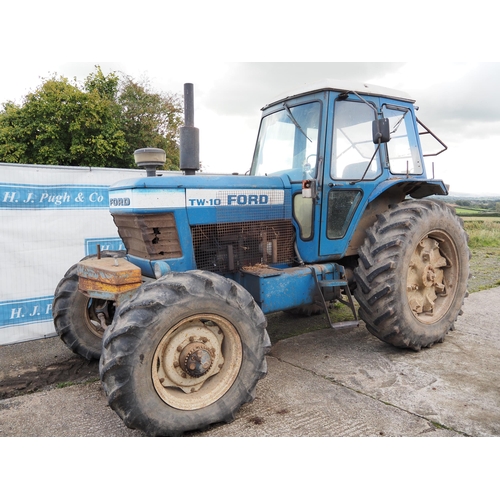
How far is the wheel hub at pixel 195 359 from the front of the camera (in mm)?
2723

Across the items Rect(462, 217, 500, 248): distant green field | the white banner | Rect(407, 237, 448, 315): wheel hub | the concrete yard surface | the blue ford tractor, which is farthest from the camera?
Rect(462, 217, 500, 248): distant green field

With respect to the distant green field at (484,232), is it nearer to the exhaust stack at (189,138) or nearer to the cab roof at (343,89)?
the cab roof at (343,89)

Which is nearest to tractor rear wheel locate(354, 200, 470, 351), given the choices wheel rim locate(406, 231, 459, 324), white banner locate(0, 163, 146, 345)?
wheel rim locate(406, 231, 459, 324)

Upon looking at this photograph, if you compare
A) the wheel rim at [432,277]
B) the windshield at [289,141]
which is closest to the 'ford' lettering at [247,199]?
the windshield at [289,141]

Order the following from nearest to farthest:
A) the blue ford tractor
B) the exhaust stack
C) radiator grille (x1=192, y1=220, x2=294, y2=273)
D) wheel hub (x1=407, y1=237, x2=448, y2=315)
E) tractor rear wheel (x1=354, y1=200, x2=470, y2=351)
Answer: the blue ford tractor < radiator grille (x1=192, y1=220, x2=294, y2=273) < the exhaust stack < tractor rear wheel (x1=354, y1=200, x2=470, y2=351) < wheel hub (x1=407, y1=237, x2=448, y2=315)

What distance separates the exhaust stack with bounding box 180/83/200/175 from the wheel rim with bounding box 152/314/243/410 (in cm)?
151

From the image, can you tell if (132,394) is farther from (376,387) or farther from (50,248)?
(50,248)

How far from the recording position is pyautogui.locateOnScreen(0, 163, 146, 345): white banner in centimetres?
493

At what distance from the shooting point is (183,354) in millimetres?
2746

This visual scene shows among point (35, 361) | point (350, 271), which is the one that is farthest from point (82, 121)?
point (350, 271)

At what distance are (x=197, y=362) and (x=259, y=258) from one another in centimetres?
140

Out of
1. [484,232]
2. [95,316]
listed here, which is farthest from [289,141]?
[484,232]

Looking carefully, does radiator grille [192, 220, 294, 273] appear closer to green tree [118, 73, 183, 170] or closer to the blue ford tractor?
the blue ford tractor

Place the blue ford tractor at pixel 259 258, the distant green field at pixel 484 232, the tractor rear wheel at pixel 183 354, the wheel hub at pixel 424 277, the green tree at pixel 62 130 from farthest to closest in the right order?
1. the green tree at pixel 62 130
2. the distant green field at pixel 484 232
3. the wheel hub at pixel 424 277
4. the blue ford tractor at pixel 259 258
5. the tractor rear wheel at pixel 183 354
